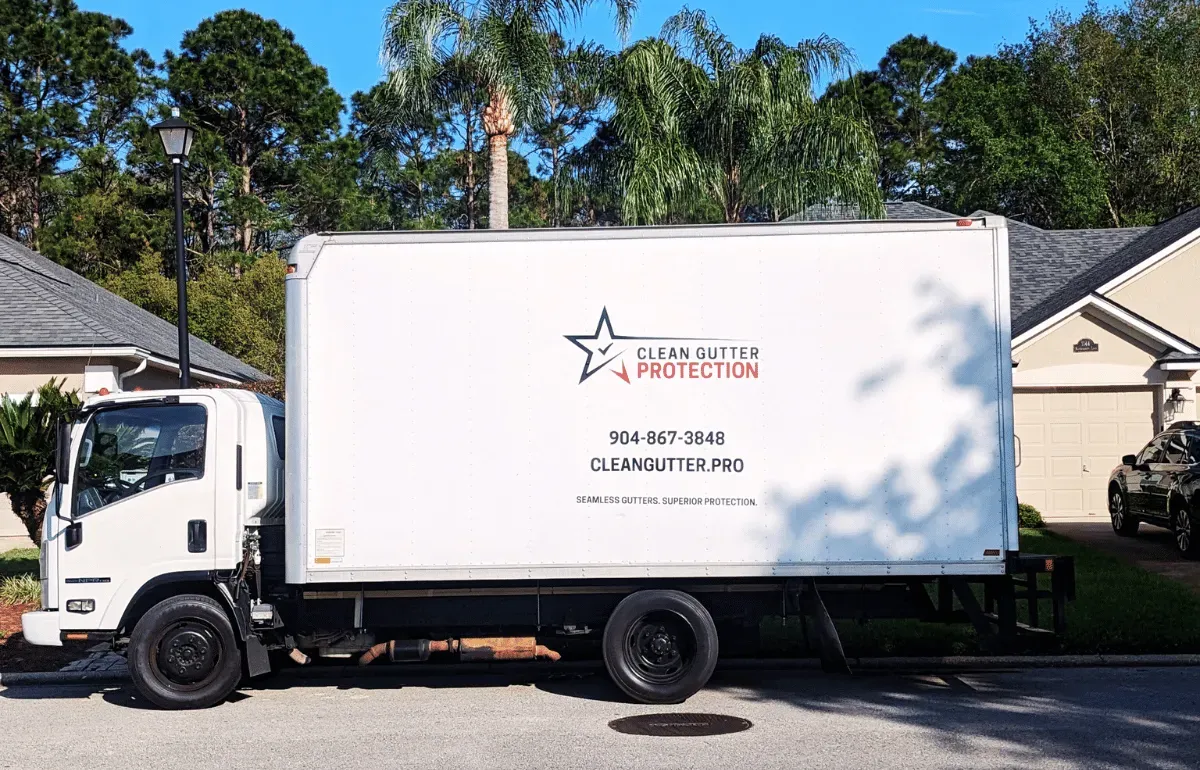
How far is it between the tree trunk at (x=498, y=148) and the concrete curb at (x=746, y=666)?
1032 cm

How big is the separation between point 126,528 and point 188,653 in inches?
41.3

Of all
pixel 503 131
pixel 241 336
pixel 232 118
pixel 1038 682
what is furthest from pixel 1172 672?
pixel 232 118

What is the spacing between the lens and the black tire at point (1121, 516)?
1855cm

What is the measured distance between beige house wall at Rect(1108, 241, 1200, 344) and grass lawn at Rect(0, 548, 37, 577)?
62.2 feet

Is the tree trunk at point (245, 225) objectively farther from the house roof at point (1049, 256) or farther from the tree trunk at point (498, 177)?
the house roof at point (1049, 256)

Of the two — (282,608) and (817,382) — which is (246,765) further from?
(817,382)

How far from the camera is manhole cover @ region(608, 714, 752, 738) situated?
8.13 meters

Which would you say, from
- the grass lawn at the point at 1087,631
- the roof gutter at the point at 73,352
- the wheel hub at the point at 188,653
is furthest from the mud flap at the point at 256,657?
the roof gutter at the point at 73,352

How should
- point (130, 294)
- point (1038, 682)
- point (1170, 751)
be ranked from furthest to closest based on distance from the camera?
point (130, 294) < point (1038, 682) < point (1170, 751)

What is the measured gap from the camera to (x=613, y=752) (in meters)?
7.56

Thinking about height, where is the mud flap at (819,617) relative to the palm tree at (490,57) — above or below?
below

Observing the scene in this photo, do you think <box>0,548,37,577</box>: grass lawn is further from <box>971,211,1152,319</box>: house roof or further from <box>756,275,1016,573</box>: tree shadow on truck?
<box>971,211,1152,319</box>: house roof

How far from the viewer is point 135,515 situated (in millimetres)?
8992

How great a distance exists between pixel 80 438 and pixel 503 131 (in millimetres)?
12032
